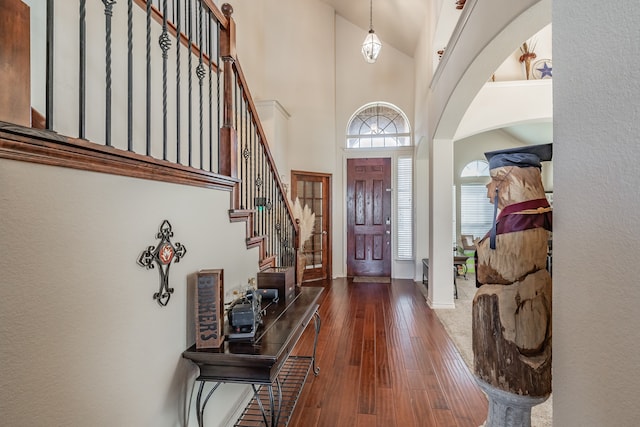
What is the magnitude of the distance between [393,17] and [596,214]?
5.63m

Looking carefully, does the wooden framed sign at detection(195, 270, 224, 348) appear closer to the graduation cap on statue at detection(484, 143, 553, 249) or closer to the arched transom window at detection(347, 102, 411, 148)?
the graduation cap on statue at detection(484, 143, 553, 249)

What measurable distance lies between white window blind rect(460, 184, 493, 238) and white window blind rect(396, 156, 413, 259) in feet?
7.08

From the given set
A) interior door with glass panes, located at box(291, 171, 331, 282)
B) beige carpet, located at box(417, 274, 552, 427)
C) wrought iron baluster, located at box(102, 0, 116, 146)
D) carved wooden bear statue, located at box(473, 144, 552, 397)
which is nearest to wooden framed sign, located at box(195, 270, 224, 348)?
wrought iron baluster, located at box(102, 0, 116, 146)

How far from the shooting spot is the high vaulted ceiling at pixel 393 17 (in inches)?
187

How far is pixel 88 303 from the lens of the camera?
94cm

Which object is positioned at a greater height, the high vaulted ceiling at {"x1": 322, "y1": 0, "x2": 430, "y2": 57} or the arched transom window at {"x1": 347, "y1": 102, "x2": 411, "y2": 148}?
the high vaulted ceiling at {"x1": 322, "y1": 0, "x2": 430, "y2": 57}

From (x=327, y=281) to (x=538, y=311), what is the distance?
497 centimetres

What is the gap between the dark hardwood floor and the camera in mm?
2037

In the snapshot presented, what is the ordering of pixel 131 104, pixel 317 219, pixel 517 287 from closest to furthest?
pixel 131 104 < pixel 517 287 < pixel 317 219

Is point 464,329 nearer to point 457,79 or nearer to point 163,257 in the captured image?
point 457,79

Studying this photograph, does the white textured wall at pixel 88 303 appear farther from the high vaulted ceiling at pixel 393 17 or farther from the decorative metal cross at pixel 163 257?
the high vaulted ceiling at pixel 393 17

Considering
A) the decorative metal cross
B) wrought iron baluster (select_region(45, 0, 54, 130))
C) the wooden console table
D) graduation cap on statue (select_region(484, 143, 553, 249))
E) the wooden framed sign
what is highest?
wrought iron baluster (select_region(45, 0, 54, 130))

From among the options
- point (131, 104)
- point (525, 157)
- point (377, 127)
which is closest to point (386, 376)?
point (525, 157)

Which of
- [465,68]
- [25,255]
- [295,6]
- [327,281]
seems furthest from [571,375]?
[295,6]
